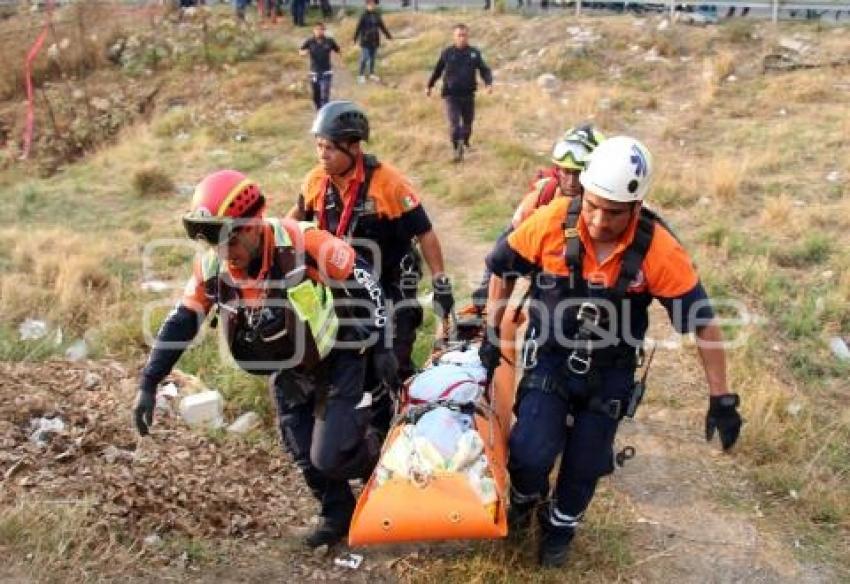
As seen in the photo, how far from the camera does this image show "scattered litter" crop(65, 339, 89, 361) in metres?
5.94

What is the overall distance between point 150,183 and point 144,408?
26.2 feet

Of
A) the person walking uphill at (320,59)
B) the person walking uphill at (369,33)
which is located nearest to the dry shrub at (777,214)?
the person walking uphill at (320,59)

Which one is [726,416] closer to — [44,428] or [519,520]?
[519,520]

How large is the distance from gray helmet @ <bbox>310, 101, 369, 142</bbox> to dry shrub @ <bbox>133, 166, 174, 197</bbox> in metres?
7.33

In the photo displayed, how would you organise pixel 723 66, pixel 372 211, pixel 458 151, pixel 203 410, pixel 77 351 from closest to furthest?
pixel 372 211 < pixel 203 410 < pixel 77 351 < pixel 458 151 < pixel 723 66

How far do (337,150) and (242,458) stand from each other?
1.67 metres

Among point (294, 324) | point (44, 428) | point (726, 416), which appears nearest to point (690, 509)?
point (726, 416)

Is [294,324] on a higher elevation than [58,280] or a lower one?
higher

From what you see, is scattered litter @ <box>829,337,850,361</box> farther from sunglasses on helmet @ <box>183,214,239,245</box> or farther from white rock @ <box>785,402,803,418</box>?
sunglasses on helmet @ <box>183,214,239,245</box>

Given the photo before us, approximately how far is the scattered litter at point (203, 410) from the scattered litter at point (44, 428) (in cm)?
65

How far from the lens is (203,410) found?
5.04 metres

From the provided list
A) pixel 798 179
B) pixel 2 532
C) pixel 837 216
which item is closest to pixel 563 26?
pixel 798 179

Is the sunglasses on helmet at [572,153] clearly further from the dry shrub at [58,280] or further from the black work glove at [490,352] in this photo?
the dry shrub at [58,280]

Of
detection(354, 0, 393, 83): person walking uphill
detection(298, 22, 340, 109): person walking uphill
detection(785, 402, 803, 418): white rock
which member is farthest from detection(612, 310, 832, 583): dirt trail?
detection(354, 0, 393, 83): person walking uphill
